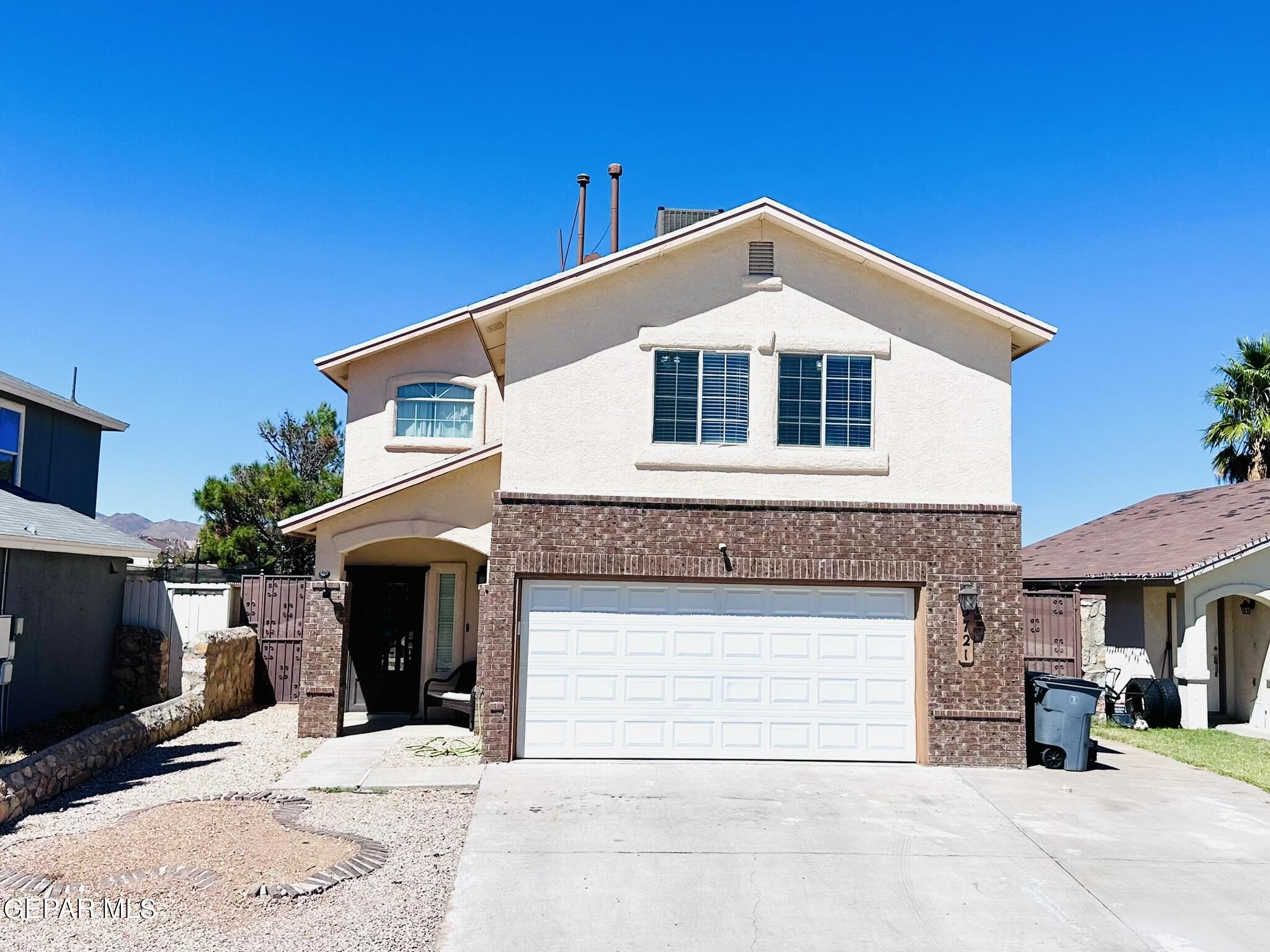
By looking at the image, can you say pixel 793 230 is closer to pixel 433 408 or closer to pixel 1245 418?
pixel 433 408

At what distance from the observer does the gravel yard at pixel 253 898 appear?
6680mm

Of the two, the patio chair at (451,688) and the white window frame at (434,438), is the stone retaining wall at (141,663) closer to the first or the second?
the patio chair at (451,688)

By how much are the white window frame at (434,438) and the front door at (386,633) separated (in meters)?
2.29

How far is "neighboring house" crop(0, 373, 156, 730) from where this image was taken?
13852 millimetres

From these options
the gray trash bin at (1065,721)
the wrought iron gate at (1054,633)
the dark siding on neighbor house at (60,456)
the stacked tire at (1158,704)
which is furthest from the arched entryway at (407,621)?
the stacked tire at (1158,704)

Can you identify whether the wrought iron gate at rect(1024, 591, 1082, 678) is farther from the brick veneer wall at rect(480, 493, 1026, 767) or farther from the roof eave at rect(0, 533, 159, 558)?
the roof eave at rect(0, 533, 159, 558)

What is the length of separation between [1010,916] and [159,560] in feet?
87.4

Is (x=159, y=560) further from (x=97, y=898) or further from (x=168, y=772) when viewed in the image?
(x=97, y=898)

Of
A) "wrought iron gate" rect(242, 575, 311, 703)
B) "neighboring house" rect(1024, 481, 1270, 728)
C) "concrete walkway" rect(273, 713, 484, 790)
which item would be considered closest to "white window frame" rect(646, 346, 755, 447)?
"concrete walkway" rect(273, 713, 484, 790)

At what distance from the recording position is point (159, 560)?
28.4 m

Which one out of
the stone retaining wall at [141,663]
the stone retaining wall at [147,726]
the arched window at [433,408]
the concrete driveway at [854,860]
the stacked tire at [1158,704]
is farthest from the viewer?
the arched window at [433,408]

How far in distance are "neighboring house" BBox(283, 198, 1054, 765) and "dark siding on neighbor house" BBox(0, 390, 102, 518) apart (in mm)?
9673

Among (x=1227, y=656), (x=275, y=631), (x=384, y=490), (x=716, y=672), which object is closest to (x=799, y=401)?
(x=716, y=672)

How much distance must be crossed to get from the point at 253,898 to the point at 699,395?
786 cm
